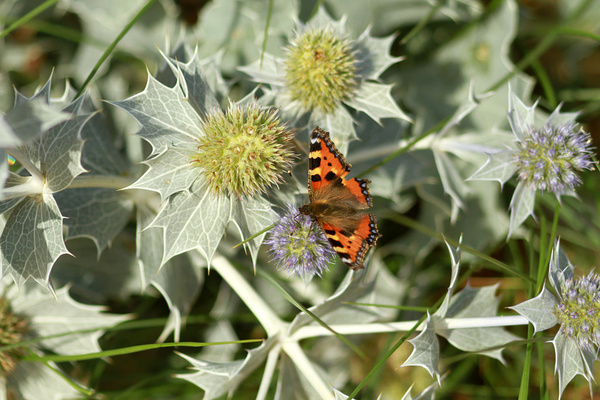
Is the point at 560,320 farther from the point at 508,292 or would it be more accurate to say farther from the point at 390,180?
the point at 508,292

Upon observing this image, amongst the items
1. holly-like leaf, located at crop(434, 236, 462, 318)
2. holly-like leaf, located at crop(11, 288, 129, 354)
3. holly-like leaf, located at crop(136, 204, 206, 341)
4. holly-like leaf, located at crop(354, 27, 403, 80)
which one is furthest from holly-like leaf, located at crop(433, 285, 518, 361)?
holly-like leaf, located at crop(11, 288, 129, 354)

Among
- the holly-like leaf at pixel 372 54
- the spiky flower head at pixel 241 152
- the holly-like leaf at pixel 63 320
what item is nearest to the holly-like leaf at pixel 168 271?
the holly-like leaf at pixel 63 320

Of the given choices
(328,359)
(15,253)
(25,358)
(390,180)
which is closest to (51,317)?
(25,358)

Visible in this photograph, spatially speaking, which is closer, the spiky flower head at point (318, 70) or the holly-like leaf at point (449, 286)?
the holly-like leaf at point (449, 286)

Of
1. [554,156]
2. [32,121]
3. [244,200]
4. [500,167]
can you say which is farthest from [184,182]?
[554,156]

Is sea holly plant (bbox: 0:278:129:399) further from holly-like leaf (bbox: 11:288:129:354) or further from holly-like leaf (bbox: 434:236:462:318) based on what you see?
holly-like leaf (bbox: 434:236:462:318)

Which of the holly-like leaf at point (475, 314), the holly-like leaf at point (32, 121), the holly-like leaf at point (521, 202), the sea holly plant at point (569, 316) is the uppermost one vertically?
the holly-like leaf at point (32, 121)

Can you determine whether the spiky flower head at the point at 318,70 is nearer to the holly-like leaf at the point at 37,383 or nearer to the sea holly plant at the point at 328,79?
the sea holly plant at the point at 328,79
